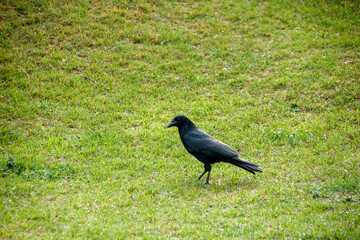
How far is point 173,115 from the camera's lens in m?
12.1

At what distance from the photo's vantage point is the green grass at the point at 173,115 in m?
6.95

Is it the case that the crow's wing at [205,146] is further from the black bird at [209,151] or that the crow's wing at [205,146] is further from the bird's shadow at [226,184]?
the bird's shadow at [226,184]

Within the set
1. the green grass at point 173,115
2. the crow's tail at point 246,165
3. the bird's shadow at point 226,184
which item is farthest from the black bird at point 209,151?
the green grass at point 173,115

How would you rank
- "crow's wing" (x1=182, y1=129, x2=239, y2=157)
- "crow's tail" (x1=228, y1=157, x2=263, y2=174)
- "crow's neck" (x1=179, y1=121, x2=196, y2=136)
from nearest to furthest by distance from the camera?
"crow's tail" (x1=228, y1=157, x2=263, y2=174), "crow's wing" (x1=182, y1=129, x2=239, y2=157), "crow's neck" (x1=179, y1=121, x2=196, y2=136)

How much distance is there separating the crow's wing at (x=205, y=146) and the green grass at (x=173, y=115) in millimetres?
786

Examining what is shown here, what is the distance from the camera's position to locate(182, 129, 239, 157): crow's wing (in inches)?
333

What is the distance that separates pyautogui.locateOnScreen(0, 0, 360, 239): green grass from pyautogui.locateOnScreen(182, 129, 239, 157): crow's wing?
30.9 inches

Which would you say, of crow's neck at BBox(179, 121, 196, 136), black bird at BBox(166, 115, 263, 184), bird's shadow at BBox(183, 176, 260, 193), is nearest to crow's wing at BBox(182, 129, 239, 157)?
black bird at BBox(166, 115, 263, 184)

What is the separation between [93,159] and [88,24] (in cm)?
922

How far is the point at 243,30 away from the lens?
1744 centimetres

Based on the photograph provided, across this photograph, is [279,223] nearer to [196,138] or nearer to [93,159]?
[196,138]

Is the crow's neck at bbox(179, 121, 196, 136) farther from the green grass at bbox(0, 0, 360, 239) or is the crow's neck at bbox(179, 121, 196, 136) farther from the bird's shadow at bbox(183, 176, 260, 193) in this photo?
the bird's shadow at bbox(183, 176, 260, 193)

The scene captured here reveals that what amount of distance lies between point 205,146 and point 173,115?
3691 millimetres

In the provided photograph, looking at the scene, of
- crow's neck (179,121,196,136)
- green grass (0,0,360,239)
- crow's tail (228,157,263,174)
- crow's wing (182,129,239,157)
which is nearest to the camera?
green grass (0,0,360,239)
